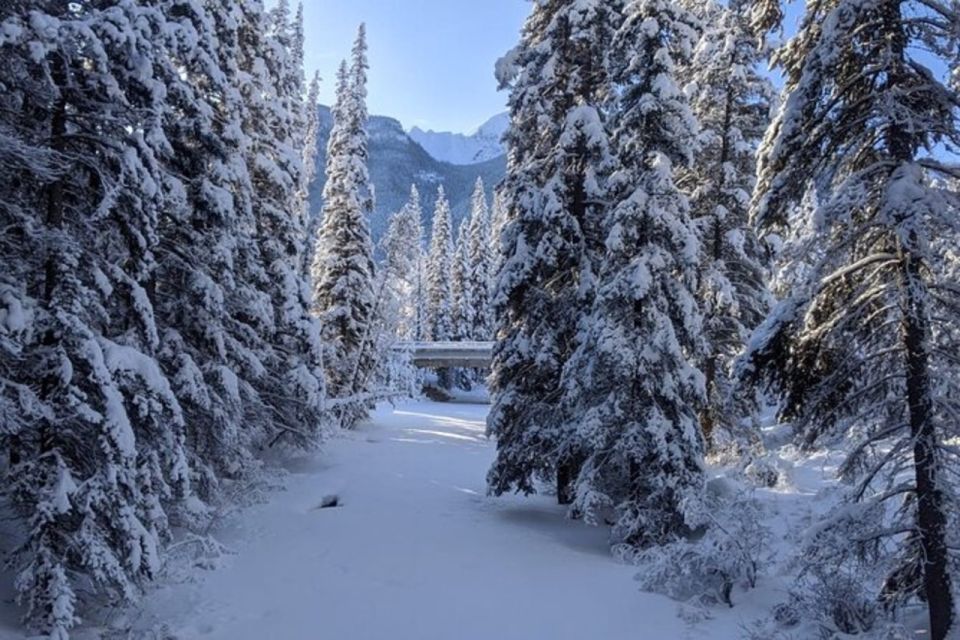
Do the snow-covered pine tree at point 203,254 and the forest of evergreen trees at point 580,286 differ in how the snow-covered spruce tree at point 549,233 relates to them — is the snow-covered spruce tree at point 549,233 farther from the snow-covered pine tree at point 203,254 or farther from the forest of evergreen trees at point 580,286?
the snow-covered pine tree at point 203,254

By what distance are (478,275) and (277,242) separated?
39.9m

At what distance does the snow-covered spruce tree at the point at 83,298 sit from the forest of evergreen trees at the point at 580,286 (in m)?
0.04

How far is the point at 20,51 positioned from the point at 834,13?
9.90 metres

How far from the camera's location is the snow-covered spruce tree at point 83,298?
25.4ft

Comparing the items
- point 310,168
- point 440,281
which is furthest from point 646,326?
point 440,281

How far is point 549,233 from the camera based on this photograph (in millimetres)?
15609

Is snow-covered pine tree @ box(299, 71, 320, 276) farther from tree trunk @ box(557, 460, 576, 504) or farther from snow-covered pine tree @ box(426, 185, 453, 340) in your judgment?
snow-covered pine tree @ box(426, 185, 453, 340)

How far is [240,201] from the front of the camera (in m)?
14.4

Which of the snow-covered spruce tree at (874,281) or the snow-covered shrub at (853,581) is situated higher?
the snow-covered spruce tree at (874,281)

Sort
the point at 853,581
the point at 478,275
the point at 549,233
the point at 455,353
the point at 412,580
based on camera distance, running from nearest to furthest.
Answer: the point at 853,581, the point at 412,580, the point at 549,233, the point at 455,353, the point at 478,275

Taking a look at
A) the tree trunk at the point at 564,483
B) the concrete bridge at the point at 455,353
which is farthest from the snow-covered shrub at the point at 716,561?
the concrete bridge at the point at 455,353

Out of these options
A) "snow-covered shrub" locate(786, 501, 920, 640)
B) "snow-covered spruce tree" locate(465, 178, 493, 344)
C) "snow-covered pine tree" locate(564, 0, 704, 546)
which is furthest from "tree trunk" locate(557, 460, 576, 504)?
"snow-covered spruce tree" locate(465, 178, 493, 344)

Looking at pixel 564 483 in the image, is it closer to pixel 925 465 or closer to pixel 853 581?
pixel 853 581

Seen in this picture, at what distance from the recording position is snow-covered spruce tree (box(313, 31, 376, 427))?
26.9 m
